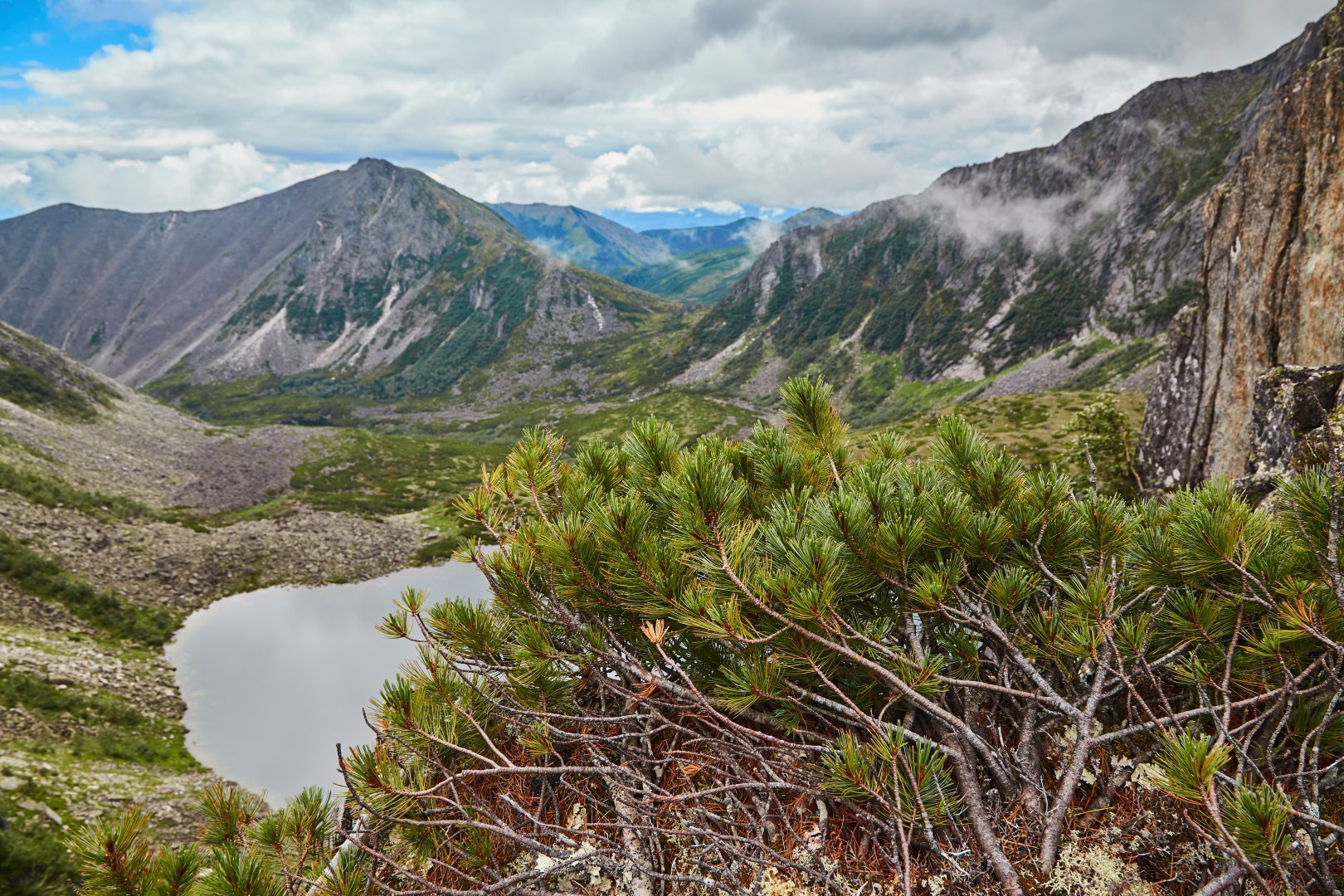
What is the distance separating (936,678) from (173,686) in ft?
199

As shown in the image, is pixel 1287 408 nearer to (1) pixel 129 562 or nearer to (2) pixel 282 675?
(2) pixel 282 675

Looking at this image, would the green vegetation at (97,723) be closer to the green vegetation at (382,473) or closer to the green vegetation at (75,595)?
the green vegetation at (75,595)

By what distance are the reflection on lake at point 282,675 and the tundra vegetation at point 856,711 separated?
109 feet

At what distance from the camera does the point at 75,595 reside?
51219 mm

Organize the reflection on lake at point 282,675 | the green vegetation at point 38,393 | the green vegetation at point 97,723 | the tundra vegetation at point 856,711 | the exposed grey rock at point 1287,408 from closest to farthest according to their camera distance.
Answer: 1. the tundra vegetation at point 856,711
2. the exposed grey rock at point 1287,408
3. the green vegetation at point 97,723
4. the reflection on lake at point 282,675
5. the green vegetation at point 38,393

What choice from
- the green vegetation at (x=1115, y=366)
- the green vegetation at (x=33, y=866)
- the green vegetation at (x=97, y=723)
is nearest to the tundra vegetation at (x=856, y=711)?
the green vegetation at (x=33, y=866)

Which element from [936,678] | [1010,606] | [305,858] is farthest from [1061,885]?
[305,858]

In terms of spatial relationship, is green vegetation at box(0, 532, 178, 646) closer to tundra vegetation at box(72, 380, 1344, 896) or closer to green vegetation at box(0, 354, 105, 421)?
tundra vegetation at box(72, 380, 1344, 896)

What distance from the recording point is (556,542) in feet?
15.3

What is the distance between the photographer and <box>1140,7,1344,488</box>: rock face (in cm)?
2284

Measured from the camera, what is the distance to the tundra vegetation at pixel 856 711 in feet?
10.8

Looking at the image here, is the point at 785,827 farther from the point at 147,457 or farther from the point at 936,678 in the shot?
the point at 147,457

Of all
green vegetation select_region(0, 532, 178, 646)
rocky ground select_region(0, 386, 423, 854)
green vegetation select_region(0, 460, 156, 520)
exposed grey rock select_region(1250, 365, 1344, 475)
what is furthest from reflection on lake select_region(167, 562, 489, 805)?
exposed grey rock select_region(1250, 365, 1344, 475)

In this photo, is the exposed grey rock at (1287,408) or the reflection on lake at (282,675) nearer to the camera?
the exposed grey rock at (1287,408)
